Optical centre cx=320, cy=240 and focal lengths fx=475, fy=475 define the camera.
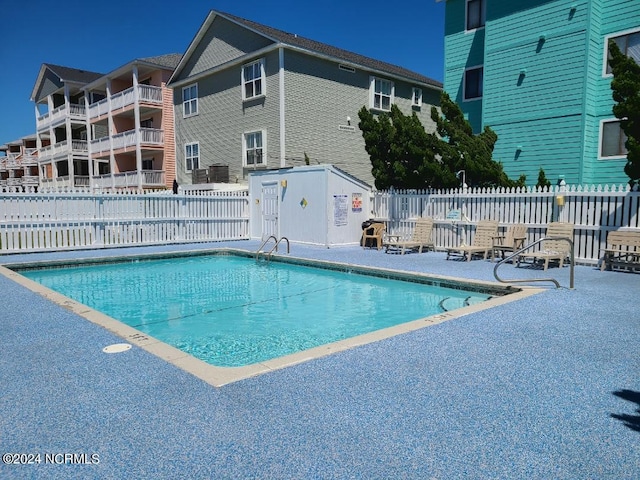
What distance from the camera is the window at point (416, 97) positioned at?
27.0 m

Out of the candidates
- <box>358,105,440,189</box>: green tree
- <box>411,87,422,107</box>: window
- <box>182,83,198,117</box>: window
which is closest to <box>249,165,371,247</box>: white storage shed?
<box>358,105,440,189</box>: green tree

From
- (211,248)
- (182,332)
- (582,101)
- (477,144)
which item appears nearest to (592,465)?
(182,332)

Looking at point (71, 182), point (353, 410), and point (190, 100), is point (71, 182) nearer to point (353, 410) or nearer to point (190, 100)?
point (190, 100)

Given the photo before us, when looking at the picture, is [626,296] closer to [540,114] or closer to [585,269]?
[585,269]

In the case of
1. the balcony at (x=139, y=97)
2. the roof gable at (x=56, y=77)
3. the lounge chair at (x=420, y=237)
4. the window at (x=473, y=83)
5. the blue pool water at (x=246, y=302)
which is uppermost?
the roof gable at (x=56, y=77)

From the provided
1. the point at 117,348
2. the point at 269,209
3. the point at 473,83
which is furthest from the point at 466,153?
the point at 117,348

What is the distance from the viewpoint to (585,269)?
36.0 ft

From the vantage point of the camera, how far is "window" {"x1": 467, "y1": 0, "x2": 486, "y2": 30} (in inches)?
767

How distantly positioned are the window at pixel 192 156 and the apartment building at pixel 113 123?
364 cm

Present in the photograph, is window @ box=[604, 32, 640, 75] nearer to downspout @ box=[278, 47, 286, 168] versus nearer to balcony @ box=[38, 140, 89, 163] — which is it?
downspout @ box=[278, 47, 286, 168]

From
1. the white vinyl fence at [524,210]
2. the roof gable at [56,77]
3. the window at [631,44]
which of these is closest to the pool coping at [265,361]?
the white vinyl fence at [524,210]

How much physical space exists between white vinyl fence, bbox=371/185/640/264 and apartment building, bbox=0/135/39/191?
4594 cm

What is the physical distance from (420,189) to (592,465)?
13595 mm

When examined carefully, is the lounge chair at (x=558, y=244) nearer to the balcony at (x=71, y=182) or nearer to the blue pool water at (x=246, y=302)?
the blue pool water at (x=246, y=302)
